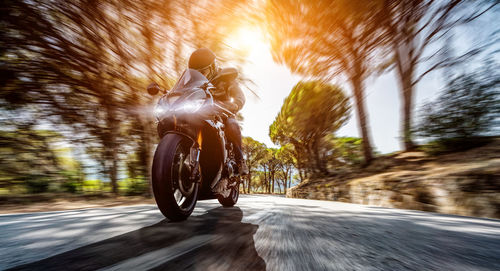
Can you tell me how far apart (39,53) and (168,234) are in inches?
199

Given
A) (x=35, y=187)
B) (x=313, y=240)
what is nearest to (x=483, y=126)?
(x=313, y=240)

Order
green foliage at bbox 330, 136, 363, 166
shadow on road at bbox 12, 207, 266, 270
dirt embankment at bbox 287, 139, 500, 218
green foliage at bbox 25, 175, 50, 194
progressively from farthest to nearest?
1. green foliage at bbox 330, 136, 363, 166
2. green foliage at bbox 25, 175, 50, 194
3. dirt embankment at bbox 287, 139, 500, 218
4. shadow on road at bbox 12, 207, 266, 270

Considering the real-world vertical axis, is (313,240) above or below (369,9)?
below

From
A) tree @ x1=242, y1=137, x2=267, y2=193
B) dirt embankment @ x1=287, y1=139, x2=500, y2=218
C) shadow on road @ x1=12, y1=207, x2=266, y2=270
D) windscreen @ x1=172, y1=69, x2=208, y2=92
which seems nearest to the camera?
shadow on road @ x1=12, y1=207, x2=266, y2=270

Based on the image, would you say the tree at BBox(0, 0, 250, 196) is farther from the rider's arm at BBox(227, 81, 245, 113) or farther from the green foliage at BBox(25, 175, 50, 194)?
the rider's arm at BBox(227, 81, 245, 113)

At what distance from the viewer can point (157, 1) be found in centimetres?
525

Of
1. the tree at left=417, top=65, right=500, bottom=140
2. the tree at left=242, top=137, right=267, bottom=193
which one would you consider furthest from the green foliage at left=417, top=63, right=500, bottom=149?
the tree at left=242, top=137, right=267, bottom=193

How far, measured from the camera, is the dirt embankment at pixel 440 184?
341 centimetres

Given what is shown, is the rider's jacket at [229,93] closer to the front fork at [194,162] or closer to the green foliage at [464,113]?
the front fork at [194,162]

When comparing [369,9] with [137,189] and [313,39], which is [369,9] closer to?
[313,39]

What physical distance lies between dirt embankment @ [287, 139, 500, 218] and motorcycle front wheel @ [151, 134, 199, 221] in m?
4.25

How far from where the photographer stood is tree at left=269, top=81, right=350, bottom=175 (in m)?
13.5

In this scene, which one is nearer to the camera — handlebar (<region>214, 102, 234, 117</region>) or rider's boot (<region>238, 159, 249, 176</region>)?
handlebar (<region>214, 102, 234, 117</region>)

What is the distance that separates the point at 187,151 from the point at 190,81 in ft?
2.48
